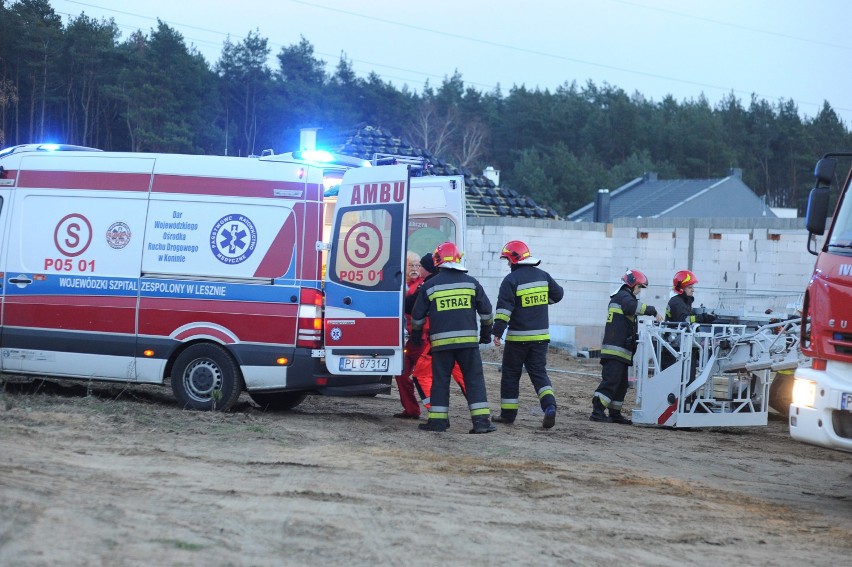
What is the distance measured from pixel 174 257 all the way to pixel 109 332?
0.96 meters

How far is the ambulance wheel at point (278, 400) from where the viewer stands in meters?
11.9

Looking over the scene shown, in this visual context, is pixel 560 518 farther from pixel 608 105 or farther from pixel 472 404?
pixel 608 105

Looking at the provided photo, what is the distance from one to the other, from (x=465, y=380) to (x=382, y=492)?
363 cm

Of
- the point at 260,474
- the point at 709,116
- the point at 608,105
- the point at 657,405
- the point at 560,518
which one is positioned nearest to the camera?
the point at 560,518

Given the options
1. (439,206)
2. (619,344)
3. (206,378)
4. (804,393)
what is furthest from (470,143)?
(804,393)

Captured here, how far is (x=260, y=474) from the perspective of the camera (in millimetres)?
7809

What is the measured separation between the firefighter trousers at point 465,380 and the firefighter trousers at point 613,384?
7.44 feet

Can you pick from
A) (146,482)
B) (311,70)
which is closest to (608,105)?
(311,70)

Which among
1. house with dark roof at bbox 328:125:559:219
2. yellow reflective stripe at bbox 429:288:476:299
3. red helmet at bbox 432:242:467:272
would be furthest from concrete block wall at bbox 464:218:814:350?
yellow reflective stripe at bbox 429:288:476:299

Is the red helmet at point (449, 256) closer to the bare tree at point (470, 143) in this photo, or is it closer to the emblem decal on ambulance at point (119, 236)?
the emblem decal on ambulance at point (119, 236)

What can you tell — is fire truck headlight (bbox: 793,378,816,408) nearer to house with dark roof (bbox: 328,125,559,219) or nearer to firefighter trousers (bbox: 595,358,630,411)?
firefighter trousers (bbox: 595,358,630,411)

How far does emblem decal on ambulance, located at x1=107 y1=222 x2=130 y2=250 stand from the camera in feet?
35.8

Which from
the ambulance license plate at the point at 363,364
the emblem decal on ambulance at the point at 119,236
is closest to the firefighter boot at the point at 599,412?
the ambulance license plate at the point at 363,364

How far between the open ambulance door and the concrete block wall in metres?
8.03
